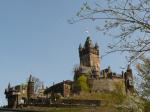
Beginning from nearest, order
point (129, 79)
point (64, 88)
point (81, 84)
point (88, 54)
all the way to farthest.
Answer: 1. point (129, 79)
2. point (64, 88)
3. point (81, 84)
4. point (88, 54)

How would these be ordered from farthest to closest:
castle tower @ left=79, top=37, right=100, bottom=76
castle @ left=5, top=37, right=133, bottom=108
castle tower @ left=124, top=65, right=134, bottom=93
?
castle tower @ left=79, top=37, right=100, bottom=76
castle @ left=5, top=37, right=133, bottom=108
castle tower @ left=124, top=65, right=134, bottom=93

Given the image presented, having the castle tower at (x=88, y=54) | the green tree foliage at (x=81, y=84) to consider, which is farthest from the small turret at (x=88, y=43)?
the green tree foliage at (x=81, y=84)

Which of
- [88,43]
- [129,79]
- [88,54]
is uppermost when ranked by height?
[88,43]

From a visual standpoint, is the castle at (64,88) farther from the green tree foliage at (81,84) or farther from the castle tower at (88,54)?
the castle tower at (88,54)

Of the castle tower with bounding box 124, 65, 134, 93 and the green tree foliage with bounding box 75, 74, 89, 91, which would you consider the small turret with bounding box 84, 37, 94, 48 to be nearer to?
the castle tower with bounding box 124, 65, 134, 93

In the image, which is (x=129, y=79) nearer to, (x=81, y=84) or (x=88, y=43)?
(x=81, y=84)

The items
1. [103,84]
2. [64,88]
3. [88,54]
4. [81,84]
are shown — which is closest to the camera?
[64,88]

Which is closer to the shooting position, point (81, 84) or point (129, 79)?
point (129, 79)

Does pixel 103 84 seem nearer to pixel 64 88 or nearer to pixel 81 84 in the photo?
pixel 81 84

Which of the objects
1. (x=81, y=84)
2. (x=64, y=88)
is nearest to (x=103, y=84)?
(x=81, y=84)

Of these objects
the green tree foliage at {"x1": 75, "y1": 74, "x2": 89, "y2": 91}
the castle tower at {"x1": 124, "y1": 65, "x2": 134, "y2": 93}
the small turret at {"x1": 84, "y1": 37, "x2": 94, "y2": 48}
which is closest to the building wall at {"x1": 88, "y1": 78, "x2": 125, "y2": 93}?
the green tree foliage at {"x1": 75, "y1": 74, "x2": 89, "y2": 91}

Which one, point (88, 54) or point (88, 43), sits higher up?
point (88, 43)

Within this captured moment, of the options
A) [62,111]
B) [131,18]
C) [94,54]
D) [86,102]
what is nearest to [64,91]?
[86,102]

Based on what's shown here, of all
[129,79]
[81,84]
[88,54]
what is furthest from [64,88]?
[129,79]
